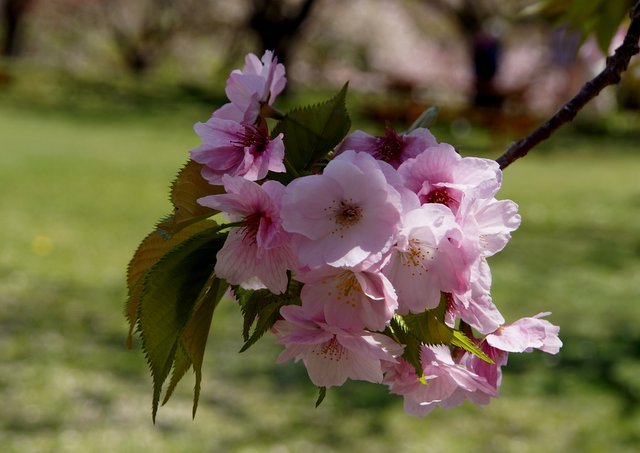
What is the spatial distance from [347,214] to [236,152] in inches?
5.0

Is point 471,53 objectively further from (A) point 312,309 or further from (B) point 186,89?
(A) point 312,309

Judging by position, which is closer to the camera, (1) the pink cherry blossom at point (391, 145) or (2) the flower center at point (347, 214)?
(2) the flower center at point (347, 214)

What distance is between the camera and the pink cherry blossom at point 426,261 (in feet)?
2.29

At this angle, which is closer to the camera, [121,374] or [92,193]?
[121,374]

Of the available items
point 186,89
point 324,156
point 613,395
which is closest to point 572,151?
point 186,89

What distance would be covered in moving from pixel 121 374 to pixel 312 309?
12.3 ft

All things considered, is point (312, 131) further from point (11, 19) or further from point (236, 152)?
point (11, 19)

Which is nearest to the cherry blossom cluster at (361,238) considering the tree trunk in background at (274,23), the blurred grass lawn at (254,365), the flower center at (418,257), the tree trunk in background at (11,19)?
the flower center at (418,257)

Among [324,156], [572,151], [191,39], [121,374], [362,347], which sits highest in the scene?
[324,156]

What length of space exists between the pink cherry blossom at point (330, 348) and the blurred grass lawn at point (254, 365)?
2.81 metres

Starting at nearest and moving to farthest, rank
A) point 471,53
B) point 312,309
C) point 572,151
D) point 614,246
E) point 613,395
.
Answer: point 312,309 < point 613,395 < point 614,246 < point 572,151 < point 471,53

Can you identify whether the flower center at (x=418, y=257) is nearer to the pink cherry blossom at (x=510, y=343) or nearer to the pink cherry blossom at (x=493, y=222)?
the pink cherry blossom at (x=493, y=222)

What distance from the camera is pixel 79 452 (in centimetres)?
345

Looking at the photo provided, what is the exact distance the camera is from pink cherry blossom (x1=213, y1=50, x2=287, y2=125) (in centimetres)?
84
